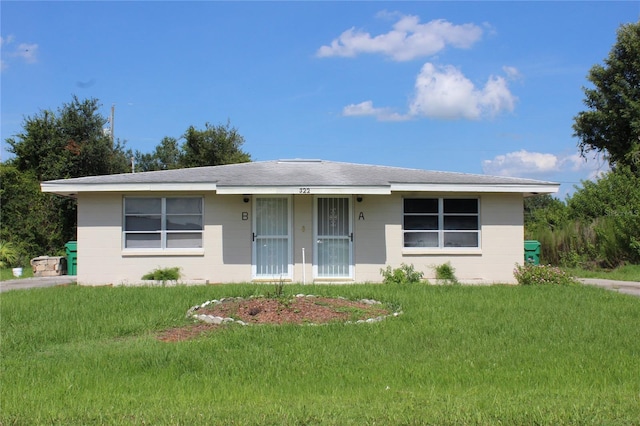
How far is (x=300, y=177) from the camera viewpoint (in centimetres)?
1655

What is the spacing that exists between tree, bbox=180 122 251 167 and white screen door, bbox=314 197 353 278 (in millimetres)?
23220

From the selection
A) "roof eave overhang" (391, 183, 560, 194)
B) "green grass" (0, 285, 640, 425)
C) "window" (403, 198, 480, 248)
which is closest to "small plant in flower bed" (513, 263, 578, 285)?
"window" (403, 198, 480, 248)

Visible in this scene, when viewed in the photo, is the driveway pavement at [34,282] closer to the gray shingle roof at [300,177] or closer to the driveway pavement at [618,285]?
the gray shingle roof at [300,177]


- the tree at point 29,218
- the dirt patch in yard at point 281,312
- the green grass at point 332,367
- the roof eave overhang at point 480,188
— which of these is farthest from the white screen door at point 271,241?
the tree at point 29,218

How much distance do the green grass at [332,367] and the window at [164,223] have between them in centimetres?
436

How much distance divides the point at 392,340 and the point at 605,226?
1776cm

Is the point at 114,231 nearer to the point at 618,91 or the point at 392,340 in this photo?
the point at 392,340

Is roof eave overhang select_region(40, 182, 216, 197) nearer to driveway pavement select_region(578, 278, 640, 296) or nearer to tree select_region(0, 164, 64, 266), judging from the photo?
tree select_region(0, 164, 64, 266)

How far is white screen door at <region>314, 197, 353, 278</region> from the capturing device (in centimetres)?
1636

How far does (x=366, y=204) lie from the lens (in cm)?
1650

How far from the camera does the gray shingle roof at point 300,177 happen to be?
51.4ft

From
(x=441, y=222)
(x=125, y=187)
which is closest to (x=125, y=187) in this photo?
(x=125, y=187)

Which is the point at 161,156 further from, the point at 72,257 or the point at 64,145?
the point at 72,257

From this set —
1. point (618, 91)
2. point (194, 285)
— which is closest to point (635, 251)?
point (618, 91)
